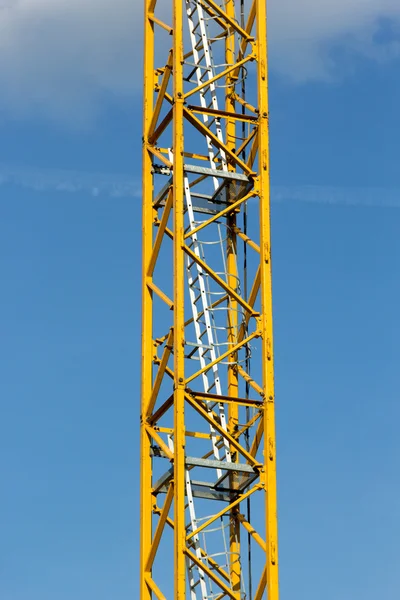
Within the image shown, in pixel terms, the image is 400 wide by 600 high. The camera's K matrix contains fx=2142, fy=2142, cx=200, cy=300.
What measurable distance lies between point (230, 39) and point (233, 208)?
5014mm

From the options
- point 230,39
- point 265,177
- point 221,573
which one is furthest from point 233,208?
Result: point 221,573

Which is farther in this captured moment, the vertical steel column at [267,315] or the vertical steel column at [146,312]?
the vertical steel column at [146,312]

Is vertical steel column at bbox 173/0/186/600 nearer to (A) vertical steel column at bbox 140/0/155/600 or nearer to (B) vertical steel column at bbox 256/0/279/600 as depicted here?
(B) vertical steel column at bbox 256/0/279/600

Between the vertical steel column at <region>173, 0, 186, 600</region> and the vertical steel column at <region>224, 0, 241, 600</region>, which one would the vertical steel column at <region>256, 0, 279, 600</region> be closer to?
the vertical steel column at <region>224, 0, 241, 600</region>

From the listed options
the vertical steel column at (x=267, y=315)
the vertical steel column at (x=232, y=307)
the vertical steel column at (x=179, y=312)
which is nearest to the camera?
the vertical steel column at (x=179, y=312)

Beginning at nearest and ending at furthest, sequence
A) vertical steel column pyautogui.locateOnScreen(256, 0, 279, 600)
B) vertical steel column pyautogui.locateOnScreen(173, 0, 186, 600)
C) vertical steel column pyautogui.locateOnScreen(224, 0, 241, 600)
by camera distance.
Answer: vertical steel column pyautogui.locateOnScreen(173, 0, 186, 600), vertical steel column pyautogui.locateOnScreen(256, 0, 279, 600), vertical steel column pyautogui.locateOnScreen(224, 0, 241, 600)

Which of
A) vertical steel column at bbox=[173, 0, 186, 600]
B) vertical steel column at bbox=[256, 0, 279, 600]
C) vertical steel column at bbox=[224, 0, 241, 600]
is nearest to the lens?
vertical steel column at bbox=[173, 0, 186, 600]

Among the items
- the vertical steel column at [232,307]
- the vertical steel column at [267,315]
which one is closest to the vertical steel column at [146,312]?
the vertical steel column at [232,307]

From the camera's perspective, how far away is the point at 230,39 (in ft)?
167

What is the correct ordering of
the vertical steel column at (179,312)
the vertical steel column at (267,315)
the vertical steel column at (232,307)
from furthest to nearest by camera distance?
the vertical steel column at (232,307) < the vertical steel column at (267,315) < the vertical steel column at (179,312)

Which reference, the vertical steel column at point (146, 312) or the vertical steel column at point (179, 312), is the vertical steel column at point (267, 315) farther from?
the vertical steel column at point (146, 312)

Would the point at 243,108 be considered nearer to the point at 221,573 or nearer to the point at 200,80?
the point at 200,80

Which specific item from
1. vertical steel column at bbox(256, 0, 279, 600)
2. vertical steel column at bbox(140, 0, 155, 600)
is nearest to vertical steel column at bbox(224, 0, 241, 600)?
vertical steel column at bbox(256, 0, 279, 600)

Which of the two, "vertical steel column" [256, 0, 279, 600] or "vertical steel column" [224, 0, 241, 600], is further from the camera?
"vertical steel column" [224, 0, 241, 600]
